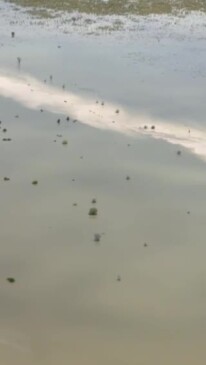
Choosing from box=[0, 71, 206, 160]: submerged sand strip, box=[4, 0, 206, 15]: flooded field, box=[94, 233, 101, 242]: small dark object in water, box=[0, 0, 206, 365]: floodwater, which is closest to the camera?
box=[0, 0, 206, 365]: floodwater

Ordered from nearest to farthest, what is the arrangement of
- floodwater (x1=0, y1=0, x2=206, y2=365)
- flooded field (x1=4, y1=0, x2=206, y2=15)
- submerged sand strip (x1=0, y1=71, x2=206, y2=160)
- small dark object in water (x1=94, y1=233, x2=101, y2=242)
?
floodwater (x1=0, y1=0, x2=206, y2=365), small dark object in water (x1=94, y1=233, x2=101, y2=242), submerged sand strip (x1=0, y1=71, x2=206, y2=160), flooded field (x1=4, y1=0, x2=206, y2=15)

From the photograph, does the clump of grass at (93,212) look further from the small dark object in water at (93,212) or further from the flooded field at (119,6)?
the flooded field at (119,6)

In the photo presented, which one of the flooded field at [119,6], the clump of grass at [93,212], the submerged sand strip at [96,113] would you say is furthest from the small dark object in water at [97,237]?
the flooded field at [119,6]

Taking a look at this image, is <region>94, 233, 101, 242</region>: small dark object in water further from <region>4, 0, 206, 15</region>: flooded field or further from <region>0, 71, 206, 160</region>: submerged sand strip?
<region>4, 0, 206, 15</region>: flooded field

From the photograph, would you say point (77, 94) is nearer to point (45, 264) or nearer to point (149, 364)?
point (45, 264)

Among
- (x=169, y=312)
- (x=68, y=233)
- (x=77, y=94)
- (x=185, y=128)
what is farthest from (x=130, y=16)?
(x=169, y=312)

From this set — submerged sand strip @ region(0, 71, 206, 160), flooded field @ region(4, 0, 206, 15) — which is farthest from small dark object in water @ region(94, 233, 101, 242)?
flooded field @ region(4, 0, 206, 15)

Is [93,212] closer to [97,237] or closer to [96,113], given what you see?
[97,237]
